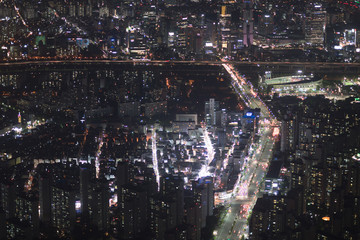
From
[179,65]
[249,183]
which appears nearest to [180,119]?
[249,183]

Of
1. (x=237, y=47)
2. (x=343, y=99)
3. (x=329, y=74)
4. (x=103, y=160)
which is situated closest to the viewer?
(x=103, y=160)

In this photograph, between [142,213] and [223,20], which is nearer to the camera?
[142,213]

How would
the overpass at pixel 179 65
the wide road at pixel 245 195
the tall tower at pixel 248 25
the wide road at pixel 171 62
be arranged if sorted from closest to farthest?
the wide road at pixel 245 195 < the overpass at pixel 179 65 < the wide road at pixel 171 62 < the tall tower at pixel 248 25

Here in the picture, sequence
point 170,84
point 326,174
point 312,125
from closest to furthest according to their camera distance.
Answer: point 326,174 < point 312,125 < point 170,84

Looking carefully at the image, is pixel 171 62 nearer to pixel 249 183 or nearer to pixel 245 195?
pixel 249 183

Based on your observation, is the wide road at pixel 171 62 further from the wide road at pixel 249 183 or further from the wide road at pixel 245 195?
the wide road at pixel 245 195

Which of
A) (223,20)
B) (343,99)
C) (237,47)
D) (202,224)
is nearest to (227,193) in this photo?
(202,224)

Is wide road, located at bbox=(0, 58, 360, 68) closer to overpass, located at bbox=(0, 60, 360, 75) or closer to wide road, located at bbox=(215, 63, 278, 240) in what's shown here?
overpass, located at bbox=(0, 60, 360, 75)

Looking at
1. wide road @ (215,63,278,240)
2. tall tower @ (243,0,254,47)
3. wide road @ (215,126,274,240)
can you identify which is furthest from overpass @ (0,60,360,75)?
wide road @ (215,126,274,240)

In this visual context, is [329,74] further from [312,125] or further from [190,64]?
[312,125]

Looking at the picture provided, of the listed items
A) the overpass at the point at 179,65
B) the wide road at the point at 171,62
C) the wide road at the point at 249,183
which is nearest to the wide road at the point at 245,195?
the wide road at the point at 249,183
